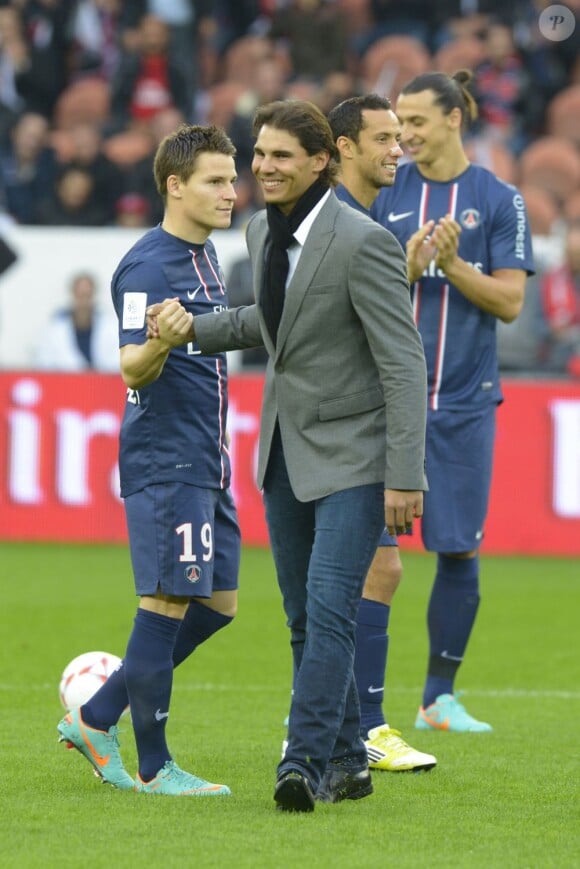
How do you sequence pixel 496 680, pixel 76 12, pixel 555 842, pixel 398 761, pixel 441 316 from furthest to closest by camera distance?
pixel 76 12, pixel 496 680, pixel 441 316, pixel 398 761, pixel 555 842

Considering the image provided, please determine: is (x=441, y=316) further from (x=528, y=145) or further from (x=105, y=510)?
(x=528, y=145)

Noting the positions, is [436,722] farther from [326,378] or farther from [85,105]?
[85,105]

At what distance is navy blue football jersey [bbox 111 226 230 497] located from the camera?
5480mm

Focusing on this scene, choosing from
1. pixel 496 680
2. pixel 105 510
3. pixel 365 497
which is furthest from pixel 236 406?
pixel 365 497

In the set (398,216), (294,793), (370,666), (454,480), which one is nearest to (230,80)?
(398,216)

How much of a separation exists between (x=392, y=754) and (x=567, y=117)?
12.5 m

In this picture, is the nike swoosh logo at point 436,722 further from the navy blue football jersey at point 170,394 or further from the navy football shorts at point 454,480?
the navy blue football jersey at point 170,394

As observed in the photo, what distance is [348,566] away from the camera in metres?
5.18

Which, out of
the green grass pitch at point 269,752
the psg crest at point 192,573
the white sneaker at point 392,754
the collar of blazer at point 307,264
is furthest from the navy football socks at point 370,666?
the collar of blazer at point 307,264

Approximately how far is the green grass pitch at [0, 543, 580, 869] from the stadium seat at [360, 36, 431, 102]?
7.38 metres

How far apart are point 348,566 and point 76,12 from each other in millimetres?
15495

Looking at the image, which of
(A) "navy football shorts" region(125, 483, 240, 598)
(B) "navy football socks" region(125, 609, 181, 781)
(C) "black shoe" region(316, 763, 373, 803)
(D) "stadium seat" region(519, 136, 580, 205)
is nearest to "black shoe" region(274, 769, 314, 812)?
(C) "black shoe" region(316, 763, 373, 803)

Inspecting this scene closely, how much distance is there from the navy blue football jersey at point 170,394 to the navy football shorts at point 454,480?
1684 mm

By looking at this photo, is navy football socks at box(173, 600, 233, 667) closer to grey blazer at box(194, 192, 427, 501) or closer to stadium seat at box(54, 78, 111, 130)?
grey blazer at box(194, 192, 427, 501)
